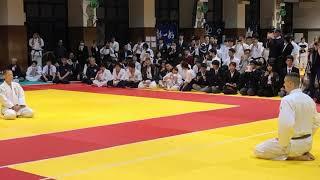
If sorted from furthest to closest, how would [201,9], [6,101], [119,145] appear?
[201,9] → [6,101] → [119,145]

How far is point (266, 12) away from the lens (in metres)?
36.5

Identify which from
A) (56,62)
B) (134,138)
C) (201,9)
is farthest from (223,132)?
(201,9)

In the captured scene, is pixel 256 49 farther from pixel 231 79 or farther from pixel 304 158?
pixel 304 158

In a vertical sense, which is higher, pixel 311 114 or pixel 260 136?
pixel 311 114

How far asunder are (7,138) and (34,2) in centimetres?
1720

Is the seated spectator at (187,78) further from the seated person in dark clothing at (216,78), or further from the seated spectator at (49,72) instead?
the seated spectator at (49,72)

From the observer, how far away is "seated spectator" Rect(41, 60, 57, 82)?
858 inches

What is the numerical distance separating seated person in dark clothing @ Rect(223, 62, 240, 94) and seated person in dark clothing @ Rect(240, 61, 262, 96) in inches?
10.0

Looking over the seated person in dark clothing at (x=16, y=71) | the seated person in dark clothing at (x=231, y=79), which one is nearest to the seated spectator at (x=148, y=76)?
the seated person in dark clothing at (x=231, y=79)

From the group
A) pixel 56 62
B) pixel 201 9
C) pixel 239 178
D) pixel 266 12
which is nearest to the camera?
pixel 239 178

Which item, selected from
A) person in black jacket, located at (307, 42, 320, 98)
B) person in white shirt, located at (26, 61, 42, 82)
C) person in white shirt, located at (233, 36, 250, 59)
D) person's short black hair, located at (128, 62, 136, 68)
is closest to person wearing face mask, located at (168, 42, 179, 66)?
person in white shirt, located at (233, 36, 250, 59)

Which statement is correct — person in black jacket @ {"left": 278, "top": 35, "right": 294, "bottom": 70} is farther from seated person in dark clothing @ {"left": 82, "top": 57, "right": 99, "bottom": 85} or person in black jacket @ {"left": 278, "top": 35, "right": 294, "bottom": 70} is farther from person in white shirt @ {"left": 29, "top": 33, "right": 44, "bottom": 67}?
person in white shirt @ {"left": 29, "top": 33, "right": 44, "bottom": 67}

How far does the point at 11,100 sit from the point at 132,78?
308 inches

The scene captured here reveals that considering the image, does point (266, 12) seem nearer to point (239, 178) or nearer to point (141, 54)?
point (141, 54)
